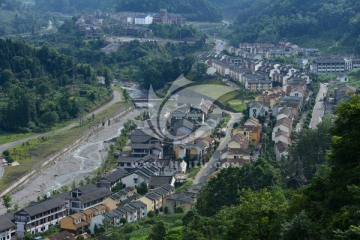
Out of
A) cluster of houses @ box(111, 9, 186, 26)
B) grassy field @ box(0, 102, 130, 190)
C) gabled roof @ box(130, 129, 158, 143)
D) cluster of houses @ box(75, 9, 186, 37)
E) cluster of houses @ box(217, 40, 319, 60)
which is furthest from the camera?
cluster of houses @ box(111, 9, 186, 26)

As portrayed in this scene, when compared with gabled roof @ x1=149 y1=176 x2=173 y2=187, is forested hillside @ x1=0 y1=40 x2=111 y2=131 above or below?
above

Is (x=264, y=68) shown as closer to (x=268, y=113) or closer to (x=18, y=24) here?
(x=268, y=113)

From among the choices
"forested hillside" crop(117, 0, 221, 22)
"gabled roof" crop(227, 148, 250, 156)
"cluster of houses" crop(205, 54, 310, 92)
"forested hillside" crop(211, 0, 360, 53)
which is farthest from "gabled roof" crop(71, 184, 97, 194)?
"forested hillside" crop(117, 0, 221, 22)

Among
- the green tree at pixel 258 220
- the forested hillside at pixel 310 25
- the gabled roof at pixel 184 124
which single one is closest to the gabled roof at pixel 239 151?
the gabled roof at pixel 184 124

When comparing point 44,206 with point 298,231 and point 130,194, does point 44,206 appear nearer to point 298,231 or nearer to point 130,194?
point 130,194

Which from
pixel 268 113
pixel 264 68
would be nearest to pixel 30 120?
pixel 268 113

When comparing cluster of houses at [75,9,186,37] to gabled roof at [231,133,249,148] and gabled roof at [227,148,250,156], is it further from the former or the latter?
gabled roof at [227,148,250,156]
